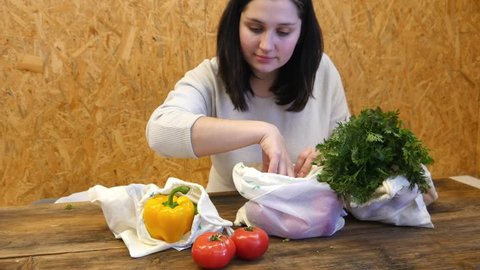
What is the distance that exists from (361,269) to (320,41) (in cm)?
103

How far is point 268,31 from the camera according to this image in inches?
62.9

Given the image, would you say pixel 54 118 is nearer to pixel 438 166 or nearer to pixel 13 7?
pixel 13 7

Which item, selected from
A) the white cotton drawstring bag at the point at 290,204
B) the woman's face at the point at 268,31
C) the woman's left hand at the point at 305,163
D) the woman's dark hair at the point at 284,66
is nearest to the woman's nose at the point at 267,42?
the woman's face at the point at 268,31

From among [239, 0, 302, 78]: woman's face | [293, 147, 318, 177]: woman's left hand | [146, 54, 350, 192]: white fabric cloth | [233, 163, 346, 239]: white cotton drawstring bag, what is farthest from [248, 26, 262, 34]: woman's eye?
[233, 163, 346, 239]: white cotton drawstring bag

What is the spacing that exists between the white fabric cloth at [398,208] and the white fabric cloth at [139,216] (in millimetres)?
382

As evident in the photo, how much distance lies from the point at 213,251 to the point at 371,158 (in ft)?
1.55

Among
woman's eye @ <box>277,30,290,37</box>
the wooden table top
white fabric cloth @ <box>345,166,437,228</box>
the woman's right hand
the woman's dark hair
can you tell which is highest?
woman's eye @ <box>277,30,290,37</box>

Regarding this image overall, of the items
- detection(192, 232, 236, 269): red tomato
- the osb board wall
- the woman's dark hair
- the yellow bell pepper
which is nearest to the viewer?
detection(192, 232, 236, 269): red tomato

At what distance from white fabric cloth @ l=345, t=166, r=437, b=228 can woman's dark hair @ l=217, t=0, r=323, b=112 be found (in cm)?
64

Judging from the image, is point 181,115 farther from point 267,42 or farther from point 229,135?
point 267,42

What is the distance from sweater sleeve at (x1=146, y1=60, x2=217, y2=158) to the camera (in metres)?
1.54

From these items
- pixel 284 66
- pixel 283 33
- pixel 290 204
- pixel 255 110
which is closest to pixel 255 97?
pixel 255 110

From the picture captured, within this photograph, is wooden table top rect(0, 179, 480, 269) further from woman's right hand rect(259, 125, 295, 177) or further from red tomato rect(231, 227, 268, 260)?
woman's right hand rect(259, 125, 295, 177)

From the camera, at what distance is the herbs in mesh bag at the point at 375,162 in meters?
1.20
